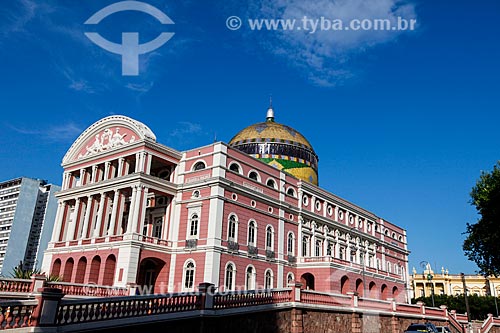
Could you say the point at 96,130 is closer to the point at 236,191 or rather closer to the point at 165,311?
the point at 236,191

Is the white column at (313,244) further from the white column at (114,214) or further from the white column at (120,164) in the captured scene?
the white column at (120,164)

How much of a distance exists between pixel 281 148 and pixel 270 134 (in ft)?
6.59

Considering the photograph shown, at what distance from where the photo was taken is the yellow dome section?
4534cm

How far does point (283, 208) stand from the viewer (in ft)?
117

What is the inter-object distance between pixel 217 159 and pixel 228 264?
730 centimetres

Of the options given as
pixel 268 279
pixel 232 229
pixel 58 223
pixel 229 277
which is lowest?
pixel 229 277

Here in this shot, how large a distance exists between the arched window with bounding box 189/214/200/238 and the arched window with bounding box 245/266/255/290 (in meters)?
4.71

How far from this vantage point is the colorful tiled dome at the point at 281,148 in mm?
44312

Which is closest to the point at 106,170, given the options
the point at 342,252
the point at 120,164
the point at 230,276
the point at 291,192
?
the point at 120,164

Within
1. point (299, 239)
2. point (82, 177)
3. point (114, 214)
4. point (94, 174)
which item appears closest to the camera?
point (114, 214)

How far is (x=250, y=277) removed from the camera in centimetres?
3109

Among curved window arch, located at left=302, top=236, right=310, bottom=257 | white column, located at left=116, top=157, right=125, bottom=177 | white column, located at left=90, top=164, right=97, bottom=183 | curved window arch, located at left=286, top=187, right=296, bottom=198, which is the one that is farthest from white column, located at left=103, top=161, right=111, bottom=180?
curved window arch, located at left=302, top=236, right=310, bottom=257

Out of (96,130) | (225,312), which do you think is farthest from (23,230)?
(225,312)

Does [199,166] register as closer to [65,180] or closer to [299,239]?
[299,239]
